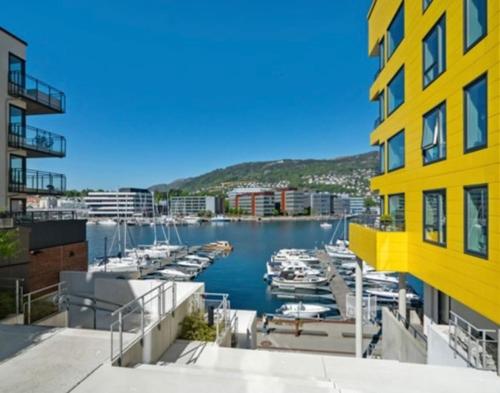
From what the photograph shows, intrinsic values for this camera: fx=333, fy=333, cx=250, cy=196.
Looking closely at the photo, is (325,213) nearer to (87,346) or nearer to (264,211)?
(264,211)

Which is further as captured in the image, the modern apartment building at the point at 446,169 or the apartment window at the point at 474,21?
the apartment window at the point at 474,21

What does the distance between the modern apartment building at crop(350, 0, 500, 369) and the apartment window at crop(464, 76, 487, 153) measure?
0.02 meters

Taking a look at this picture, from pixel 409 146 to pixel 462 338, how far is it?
214 inches

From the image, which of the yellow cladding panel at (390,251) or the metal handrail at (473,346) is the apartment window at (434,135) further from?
the metal handrail at (473,346)

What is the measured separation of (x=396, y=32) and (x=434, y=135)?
5309mm

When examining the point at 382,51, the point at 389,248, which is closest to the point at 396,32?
the point at 382,51

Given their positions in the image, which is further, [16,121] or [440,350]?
[16,121]

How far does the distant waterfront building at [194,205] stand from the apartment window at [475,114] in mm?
156664

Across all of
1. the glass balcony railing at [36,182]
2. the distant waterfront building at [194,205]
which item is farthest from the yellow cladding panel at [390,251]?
the distant waterfront building at [194,205]

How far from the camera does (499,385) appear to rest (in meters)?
5.46

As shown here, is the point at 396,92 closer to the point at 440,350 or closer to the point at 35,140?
the point at 440,350

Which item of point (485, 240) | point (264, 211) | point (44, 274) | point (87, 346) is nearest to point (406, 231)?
point (485, 240)

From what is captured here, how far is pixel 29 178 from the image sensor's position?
16.5 metres

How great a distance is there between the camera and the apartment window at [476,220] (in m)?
6.44
